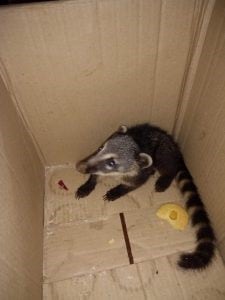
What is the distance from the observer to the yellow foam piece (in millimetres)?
1360

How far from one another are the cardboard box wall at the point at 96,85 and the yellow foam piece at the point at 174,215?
0.15m

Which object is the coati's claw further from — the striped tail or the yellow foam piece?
the striped tail

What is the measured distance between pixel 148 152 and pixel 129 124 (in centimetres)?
18

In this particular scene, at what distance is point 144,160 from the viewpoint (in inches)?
52.4

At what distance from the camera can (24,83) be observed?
3.76 feet

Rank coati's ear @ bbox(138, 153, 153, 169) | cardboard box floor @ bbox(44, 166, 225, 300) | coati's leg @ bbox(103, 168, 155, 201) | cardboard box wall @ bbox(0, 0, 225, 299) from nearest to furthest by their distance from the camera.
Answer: cardboard box wall @ bbox(0, 0, 225, 299) → cardboard box floor @ bbox(44, 166, 225, 300) → coati's ear @ bbox(138, 153, 153, 169) → coati's leg @ bbox(103, 168, 155, 201)

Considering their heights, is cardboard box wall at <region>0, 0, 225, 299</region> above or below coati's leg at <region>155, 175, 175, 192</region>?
above

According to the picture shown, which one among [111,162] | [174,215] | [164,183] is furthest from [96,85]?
[174,215]

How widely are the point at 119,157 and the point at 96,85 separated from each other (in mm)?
360

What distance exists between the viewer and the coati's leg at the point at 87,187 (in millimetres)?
1471

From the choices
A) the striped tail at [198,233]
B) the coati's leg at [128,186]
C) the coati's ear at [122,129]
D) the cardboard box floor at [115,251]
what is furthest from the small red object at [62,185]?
the striped tail at [198,233]

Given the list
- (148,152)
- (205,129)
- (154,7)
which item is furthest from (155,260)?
(154,7)

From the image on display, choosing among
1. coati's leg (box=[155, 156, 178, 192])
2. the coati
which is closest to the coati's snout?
the coati

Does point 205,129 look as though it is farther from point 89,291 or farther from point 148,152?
point 89,291
